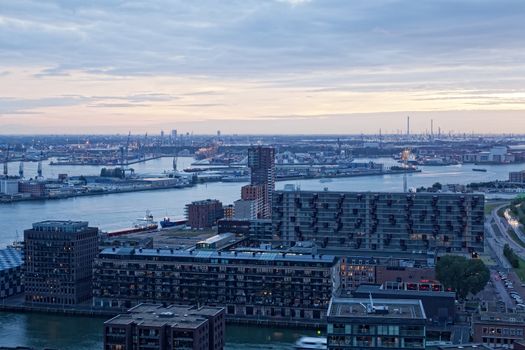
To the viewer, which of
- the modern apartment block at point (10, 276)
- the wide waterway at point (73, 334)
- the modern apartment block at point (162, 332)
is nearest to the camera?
the modern apartment block at point (162, 332)

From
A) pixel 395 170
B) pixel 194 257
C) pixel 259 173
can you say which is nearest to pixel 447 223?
pixel 194 257

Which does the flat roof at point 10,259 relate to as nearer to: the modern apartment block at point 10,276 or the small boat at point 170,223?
the modern apartment block at point 10,276

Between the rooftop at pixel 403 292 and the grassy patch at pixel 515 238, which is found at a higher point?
the rooftop at pixel 403 292

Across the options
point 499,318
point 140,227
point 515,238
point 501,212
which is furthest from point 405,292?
point 501,212

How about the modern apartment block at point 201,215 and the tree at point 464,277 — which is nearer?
the tree at point 464,277

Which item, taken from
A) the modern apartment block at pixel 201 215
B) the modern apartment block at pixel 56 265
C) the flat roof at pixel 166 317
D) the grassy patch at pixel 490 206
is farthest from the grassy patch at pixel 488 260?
the grassy patch at pixel 490 206

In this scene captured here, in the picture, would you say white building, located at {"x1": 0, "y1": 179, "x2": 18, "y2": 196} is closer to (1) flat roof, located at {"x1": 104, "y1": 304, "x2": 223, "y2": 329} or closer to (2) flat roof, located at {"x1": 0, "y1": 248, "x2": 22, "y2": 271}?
(2) flat roof, located at {"x1": 0, "y1": 248, "x2": 22, "y2": 271}

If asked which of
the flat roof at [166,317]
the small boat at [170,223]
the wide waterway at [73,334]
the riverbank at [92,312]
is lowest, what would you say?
the wide waterway at [73,334]
